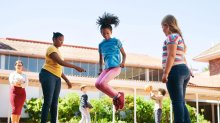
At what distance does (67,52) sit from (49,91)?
2776 cm

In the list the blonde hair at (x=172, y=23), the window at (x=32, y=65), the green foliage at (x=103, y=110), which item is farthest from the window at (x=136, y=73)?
the blonde hair at (x=172, y=23)

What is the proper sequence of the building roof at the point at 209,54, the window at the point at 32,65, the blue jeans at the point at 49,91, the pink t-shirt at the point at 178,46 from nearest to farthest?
the pink t-shirt at the point at 178,46, the blue jeans at the point at 49,91, the building roof at the point at 209,54, the window at the point at 32,65

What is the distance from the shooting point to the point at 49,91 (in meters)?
5.44

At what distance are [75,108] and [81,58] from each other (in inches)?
521

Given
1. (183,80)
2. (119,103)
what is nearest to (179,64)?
(183,80)

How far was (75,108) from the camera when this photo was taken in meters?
19.4

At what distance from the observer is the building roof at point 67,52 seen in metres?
30.3

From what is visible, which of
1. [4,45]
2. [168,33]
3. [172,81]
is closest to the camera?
[172,81]

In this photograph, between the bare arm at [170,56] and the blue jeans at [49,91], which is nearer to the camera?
the bare arm at [170,56]

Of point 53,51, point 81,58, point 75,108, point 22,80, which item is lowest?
Answer: point 75,108

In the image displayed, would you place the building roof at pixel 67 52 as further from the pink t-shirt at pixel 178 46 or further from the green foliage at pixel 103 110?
the pink t-shirt at pixel 178 46

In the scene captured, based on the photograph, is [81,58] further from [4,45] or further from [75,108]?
[75,108]

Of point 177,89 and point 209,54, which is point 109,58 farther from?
point 209,54

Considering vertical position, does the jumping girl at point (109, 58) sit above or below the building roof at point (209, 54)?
below
